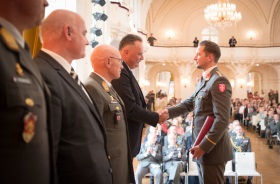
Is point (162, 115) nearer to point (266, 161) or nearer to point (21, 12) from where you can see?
point (21, 12)

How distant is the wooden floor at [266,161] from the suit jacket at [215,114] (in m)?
4.80

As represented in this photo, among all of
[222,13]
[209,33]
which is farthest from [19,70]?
[209,33]

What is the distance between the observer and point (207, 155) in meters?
3.31

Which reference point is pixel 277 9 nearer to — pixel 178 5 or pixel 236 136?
pixel 178 5

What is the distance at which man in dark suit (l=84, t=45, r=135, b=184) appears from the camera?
2557 millimetres

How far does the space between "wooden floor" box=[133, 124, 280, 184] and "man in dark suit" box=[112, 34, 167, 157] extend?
4.81 m

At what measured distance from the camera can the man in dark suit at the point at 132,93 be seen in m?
3.24

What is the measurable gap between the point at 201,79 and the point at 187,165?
3.47 m

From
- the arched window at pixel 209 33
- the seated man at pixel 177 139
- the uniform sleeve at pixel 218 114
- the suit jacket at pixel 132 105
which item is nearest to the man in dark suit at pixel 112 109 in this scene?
the suit jacket at pixel 132 105

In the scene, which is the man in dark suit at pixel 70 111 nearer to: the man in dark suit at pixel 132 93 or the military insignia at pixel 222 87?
the man in dark suit at pixel 132 93

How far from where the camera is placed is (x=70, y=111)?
1.78 m

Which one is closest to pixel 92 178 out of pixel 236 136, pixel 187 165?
pixel 187 165

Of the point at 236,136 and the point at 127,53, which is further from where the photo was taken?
the point at 236,136

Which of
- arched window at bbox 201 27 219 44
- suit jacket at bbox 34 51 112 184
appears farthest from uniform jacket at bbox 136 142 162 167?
arched window at bbox 201 27 219 44
